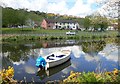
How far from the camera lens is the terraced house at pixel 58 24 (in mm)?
92000

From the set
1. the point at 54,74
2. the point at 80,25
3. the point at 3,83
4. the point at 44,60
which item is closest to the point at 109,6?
the point at 3,83

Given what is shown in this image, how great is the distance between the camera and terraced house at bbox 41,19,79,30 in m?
92.0

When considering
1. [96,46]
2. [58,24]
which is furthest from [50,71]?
[58,24]

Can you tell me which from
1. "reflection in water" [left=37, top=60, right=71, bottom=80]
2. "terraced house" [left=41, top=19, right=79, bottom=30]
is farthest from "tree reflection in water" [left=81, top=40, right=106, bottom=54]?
"terraced house" [left=41, top=19, right=79, bottom=30]

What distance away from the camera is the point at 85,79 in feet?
Result: 22.9

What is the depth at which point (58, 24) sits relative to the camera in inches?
3819

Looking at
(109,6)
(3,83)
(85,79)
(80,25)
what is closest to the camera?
(85,79)

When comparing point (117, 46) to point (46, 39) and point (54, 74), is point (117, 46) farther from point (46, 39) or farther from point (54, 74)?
point (46, 39)

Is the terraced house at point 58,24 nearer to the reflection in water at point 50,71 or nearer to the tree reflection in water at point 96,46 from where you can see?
the reflection in water at point 50,71

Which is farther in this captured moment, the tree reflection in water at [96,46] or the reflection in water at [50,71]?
the reflection in water at [50,71]

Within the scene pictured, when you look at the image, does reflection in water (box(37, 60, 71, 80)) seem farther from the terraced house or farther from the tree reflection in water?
the terraced house

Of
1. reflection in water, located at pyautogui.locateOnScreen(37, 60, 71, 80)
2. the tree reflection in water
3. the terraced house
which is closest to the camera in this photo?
the tree reflection in water

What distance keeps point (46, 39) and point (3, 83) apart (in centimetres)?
4267

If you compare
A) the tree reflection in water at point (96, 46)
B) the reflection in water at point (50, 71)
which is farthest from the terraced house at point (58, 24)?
the tree reflection in water at point (96, 46)
